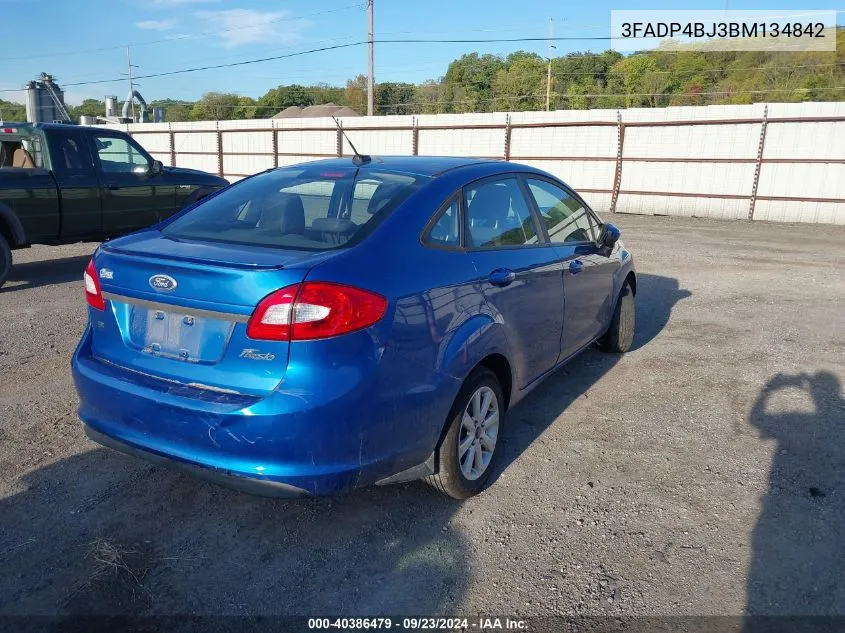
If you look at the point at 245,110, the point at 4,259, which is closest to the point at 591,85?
the point at 245,110

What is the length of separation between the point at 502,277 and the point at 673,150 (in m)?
15.2

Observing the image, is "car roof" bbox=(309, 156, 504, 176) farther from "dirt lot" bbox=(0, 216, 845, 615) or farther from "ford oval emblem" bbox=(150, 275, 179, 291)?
"dirt lot" bbox=(0, 216, 845, 615)

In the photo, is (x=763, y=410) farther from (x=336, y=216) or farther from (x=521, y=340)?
(x=336, y=216)

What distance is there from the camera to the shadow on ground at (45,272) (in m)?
8.09

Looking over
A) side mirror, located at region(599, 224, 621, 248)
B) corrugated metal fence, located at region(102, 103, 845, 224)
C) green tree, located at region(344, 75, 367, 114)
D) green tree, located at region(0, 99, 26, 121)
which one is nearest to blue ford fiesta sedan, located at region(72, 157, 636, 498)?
side mirror, located at region(599, 224, 621, 248)

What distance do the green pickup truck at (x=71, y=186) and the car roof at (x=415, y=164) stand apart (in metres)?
5.48

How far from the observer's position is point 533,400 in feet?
15.4

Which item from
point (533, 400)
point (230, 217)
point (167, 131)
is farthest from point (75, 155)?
point (167, 131)

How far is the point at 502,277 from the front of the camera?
3357 millimetres

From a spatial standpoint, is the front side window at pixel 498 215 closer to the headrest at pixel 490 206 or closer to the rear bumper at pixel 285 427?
the headrest at pixel 490 206

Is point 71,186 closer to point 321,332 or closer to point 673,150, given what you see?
point 321,332

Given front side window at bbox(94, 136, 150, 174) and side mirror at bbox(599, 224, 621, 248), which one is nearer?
side mirror at bbox(599, 224, 621, 248)

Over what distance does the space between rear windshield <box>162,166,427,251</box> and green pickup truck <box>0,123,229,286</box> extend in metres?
5.31

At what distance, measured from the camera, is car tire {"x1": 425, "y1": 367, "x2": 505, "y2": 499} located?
3.08 metres
